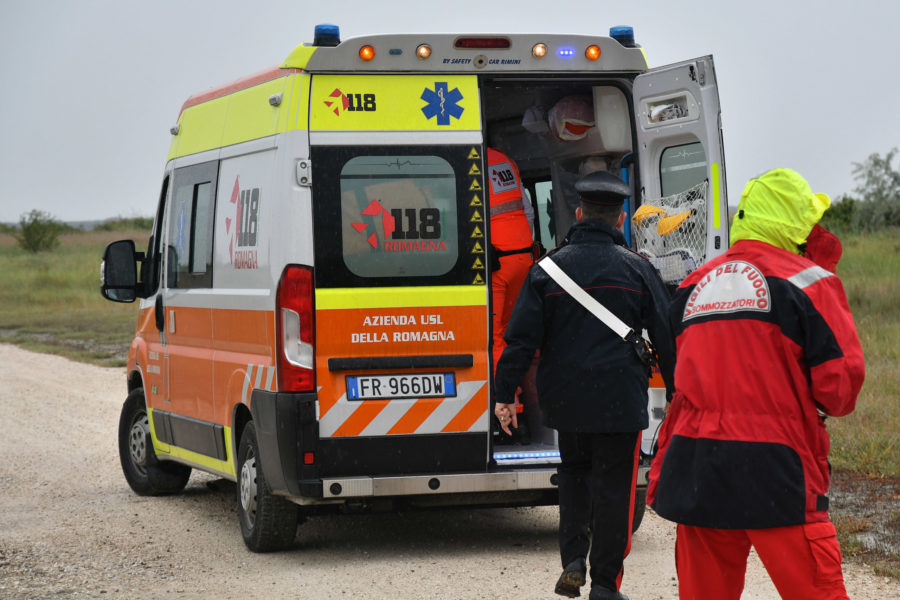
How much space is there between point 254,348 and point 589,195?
2205 mm

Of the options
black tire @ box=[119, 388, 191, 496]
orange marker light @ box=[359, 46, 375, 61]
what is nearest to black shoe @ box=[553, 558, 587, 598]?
orange marker light @ box=[359, 46, 375, 61]

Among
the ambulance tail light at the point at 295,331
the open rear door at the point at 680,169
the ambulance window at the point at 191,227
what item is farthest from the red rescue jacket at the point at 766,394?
the ambulance window at the point at 191,227

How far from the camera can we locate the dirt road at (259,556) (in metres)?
6.54

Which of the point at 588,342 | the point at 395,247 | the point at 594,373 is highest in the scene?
the point at 395,247

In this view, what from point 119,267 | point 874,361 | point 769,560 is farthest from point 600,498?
point 874,361

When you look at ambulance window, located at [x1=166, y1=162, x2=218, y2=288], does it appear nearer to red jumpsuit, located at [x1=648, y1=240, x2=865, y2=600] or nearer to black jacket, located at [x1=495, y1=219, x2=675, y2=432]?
black jacket, located at [x1=495, y1=219, x2=675, y2=432]

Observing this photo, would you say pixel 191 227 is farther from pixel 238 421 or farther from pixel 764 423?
pixel 764 423

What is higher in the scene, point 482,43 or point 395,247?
point 482,43

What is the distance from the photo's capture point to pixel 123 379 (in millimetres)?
18750

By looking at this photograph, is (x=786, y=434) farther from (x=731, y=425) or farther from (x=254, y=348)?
(x=254, y=348)

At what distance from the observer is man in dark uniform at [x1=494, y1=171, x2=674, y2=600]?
5.62 meters

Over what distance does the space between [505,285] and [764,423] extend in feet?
13.5

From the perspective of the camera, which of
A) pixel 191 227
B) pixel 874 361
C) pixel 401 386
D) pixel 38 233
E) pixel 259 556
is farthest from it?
pixel 38 233

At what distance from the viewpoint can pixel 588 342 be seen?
5.64m
